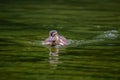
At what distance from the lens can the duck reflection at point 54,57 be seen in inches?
585

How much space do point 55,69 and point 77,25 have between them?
9.87 m

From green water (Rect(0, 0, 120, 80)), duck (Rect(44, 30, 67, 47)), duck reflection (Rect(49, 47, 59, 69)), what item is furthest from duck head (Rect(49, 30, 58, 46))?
green water (Rect(0, 0, 120, 80))

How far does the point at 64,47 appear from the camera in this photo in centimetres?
1820

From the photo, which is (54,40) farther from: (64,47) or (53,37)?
(64,47)

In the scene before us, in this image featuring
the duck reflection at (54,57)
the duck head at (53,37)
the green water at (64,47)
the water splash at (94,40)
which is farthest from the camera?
the water splash at (94,40)

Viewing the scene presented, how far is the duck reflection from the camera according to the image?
1487cm

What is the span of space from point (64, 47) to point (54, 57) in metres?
2.09

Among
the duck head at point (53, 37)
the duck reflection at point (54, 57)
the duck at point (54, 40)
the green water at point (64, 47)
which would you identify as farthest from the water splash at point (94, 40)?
the duck reflection at point (54, 57)

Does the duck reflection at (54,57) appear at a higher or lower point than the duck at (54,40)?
lower

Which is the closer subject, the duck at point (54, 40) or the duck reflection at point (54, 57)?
the duck reflection at point (54, 57)

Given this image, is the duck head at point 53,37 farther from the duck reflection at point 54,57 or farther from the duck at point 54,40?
the duck reflection at point 54,57

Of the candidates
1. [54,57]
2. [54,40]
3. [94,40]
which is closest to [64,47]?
[54,40]

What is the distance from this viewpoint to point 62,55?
16.4 m

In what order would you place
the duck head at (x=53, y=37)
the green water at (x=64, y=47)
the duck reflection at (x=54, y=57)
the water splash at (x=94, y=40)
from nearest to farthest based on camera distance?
1. the green water at (x=64, y=47)
2. the duck reflection at (x=54, y=57)
3. the duck head at (x=53, y=37)
4. the water splash at (x=94, y=40)
